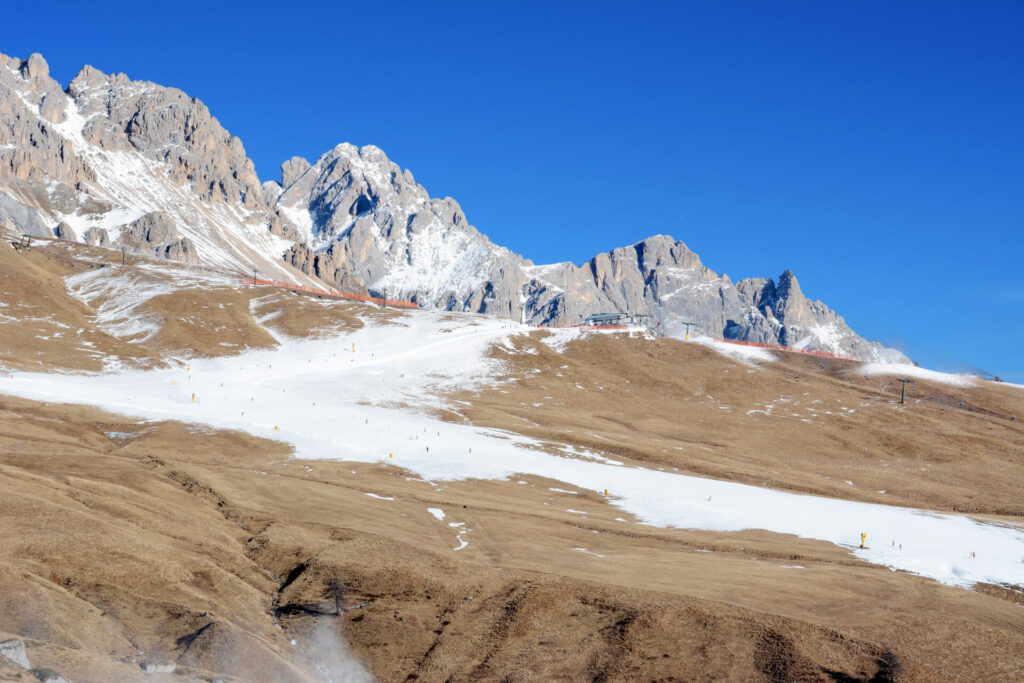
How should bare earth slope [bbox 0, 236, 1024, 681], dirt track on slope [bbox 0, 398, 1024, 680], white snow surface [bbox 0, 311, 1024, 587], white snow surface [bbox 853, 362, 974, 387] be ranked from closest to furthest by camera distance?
dirt track on slope [bbox 0, 398, 1024, 680] → bare earth slope [bbox 0, 236, 1024, 681] → white snow surface [bbox 0, 311, 1024, 587] → white snow surface [bbox 853, 362, 974, 387]

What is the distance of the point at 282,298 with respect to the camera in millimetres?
160250

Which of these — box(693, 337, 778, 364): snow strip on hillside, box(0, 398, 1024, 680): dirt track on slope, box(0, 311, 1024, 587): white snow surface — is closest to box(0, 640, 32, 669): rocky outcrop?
box(0, 398, 1024, 680): dirt track on slope

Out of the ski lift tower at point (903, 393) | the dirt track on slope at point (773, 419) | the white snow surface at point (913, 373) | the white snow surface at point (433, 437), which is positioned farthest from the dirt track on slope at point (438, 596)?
the white snow surface at point (913, 373)

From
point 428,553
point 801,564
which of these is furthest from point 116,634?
point 801,564

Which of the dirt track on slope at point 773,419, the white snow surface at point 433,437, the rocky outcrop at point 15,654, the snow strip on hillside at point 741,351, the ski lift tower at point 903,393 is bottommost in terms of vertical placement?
the rocky outcrop at point 15,654

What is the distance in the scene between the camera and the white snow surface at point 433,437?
48.6m

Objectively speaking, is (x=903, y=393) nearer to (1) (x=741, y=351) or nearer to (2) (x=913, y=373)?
(2) (x=913, y=373)

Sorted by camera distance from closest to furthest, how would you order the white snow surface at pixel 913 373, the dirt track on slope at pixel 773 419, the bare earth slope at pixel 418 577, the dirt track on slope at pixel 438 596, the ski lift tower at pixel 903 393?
the dirt track on slope at pixel 438 596
the bare earth slope at pixel 418 577
the dirt track on slope at pixel 773 419
the ski lift tower at pixel 903 393
the white snow surface at pixel 913 373

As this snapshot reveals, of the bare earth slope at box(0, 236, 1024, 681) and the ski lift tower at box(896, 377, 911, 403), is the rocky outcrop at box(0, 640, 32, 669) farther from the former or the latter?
the ski lift tower at box(896, 377, 911, 403)

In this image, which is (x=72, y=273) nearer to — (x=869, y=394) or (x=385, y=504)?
(x=385, y=504)

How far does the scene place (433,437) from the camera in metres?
76.2

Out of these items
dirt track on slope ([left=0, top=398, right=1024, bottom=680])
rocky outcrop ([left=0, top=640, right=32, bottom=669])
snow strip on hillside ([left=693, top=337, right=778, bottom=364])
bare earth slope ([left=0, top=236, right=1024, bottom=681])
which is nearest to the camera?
rocky outcrop ([left=0, top=640, right=32, bottom=669])

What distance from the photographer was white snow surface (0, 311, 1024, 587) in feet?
159

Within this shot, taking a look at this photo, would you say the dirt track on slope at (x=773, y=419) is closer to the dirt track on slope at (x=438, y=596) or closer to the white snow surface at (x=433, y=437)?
the white snow surface at (x=433, y=437)
